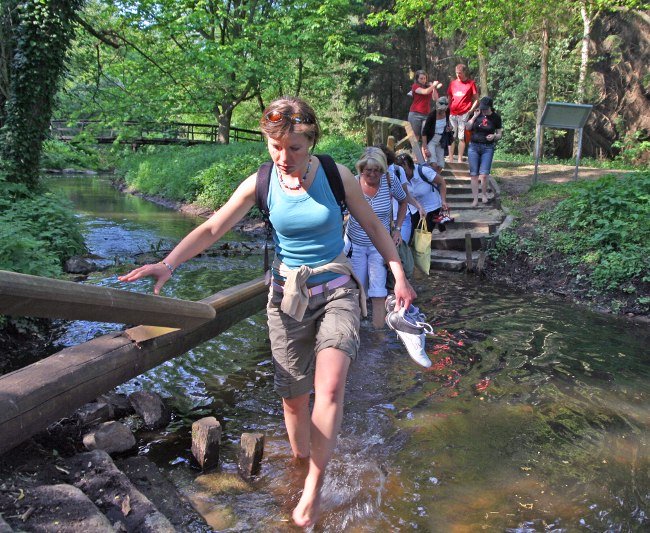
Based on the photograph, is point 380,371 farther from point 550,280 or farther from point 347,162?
point 347,162

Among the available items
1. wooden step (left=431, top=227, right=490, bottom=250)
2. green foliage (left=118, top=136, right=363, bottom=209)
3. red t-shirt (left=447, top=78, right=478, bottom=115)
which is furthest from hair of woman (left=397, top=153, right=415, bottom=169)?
green foliage (left=118, top=136, right=363, bottom=209)

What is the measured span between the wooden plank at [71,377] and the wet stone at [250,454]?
913 millimetres

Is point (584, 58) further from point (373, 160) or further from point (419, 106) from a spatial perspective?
point (373, 160)

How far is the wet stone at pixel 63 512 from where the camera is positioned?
2.50 metres

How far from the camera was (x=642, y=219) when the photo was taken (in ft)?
28.3

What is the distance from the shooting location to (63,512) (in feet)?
8.54

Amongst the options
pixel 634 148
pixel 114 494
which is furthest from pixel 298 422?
pixel 634 148

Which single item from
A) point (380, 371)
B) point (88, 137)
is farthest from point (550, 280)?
point (88, 137)

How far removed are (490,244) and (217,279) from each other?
4665 mm

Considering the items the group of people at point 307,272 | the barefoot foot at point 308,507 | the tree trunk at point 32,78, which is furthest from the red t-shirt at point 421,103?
the barefoot foot at point 308,507

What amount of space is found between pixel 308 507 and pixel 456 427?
5.82 ft

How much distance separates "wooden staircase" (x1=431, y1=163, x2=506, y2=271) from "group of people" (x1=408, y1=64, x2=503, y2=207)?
26 cm

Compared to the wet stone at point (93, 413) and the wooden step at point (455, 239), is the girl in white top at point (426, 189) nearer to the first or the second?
the wooden step at point (455, 239)

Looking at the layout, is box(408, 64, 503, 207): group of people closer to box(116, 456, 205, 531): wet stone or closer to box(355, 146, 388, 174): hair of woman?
box(355, 146, 388, 174): hair of woman
